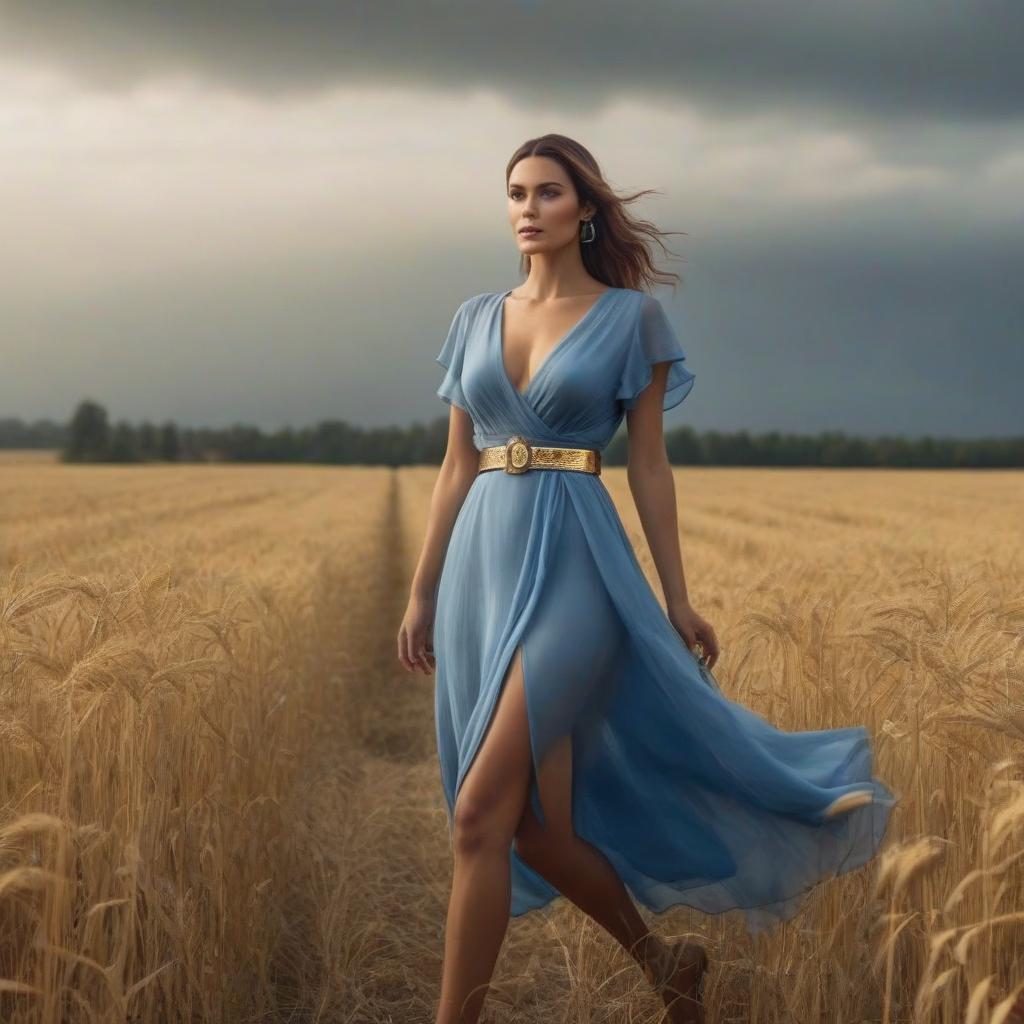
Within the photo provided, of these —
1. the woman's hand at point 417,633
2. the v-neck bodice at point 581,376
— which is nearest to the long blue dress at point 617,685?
the v-neck bodice at point 581,376

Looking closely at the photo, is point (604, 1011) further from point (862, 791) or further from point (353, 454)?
point (353, 454)

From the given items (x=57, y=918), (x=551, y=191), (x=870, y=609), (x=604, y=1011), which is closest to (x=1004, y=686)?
(x=870, y=609)

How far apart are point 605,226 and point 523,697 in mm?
1250

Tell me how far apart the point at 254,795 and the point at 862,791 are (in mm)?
1942

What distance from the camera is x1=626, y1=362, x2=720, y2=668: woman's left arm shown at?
2873 millimetres

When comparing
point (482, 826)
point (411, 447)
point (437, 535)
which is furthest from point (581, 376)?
point (411, 447)

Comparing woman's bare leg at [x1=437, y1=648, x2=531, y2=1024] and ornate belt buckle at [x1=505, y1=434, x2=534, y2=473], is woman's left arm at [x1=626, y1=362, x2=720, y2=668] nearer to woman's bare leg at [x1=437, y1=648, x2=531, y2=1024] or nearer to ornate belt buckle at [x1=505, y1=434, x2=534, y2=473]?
ornate belt buckle at [x1=505, y1=434, x2=534, y2=473]

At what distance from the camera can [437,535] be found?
3.08 metres

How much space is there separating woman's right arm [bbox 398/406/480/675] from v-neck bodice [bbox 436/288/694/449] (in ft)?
0.34

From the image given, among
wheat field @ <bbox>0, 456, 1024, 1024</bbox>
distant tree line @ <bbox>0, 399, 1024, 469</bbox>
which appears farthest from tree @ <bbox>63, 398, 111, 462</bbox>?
wheat field @ <bbox>0, 456, 1024, 1024</bbox>

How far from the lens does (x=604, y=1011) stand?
301 centimetres

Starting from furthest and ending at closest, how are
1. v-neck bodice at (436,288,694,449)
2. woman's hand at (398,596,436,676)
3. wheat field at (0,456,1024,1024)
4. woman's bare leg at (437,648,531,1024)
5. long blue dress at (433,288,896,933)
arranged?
woman's hand at (398,596,436,676)
v-neck bodice at (436,288,694,449)
long blue dress at (433,288,896,933)
woman's bare leg at (437,648,531,1024)
wheat field at (0,456,1024,1024)

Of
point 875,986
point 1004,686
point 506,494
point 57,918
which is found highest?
point 506,494

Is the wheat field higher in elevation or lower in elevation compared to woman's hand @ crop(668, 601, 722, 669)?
lower
